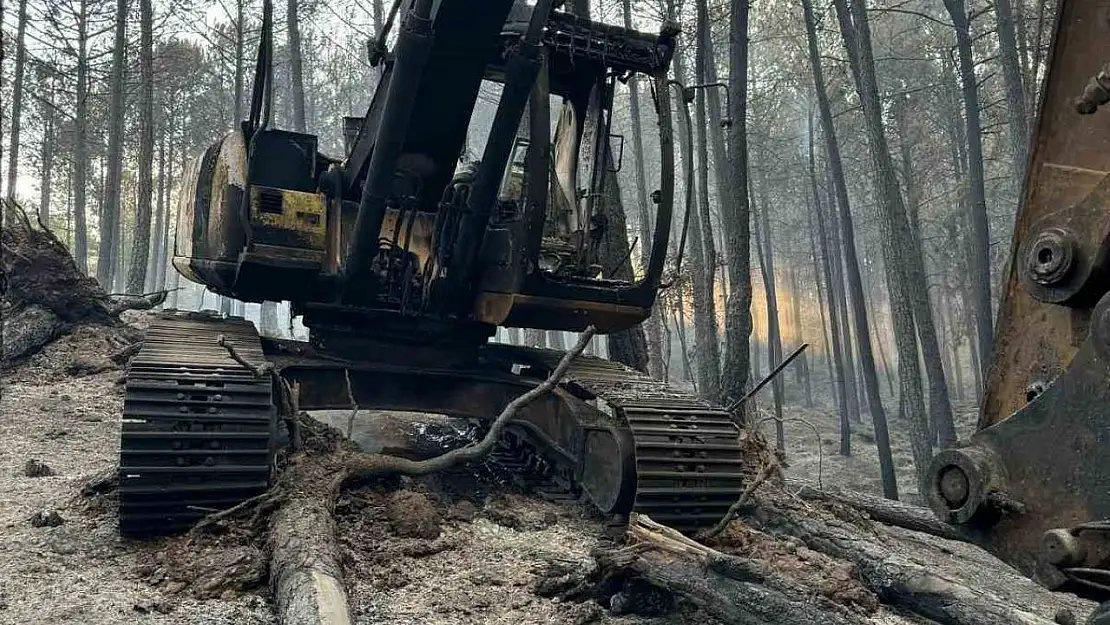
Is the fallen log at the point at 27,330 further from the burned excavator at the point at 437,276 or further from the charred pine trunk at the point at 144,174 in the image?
the charred pine trunk at the point at 144,174

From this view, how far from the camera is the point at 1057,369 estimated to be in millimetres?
1995

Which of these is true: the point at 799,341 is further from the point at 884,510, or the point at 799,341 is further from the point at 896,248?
the point at 884,510

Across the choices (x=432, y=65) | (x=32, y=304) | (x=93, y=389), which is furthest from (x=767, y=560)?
(x=32, y=304)

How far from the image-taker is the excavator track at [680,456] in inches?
183

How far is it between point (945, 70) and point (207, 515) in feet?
74.9

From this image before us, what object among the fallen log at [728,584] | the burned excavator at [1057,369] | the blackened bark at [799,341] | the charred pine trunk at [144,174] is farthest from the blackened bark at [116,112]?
the blackened bark at [799,341]

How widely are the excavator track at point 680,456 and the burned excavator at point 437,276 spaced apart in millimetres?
13

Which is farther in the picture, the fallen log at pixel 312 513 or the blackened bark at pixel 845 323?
the blackened bark at pixel 845 323

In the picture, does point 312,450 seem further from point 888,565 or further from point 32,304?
point 32,304

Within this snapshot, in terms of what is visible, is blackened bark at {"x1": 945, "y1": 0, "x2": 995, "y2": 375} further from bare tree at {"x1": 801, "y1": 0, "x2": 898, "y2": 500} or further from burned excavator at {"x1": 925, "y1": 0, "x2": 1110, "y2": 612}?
burned excavator at {"x1": 925, "y1": 0, "x2": 1110, "y2": 612}

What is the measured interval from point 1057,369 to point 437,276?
15.0 feet

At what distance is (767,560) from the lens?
14.2ft

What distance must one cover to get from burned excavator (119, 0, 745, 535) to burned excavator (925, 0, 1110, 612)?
8.90ft

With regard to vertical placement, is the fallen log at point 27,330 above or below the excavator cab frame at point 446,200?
below
